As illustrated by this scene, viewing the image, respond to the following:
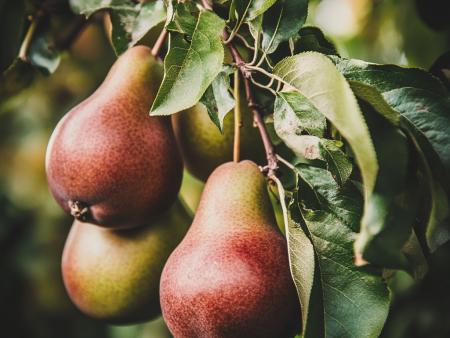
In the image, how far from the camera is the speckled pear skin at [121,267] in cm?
94

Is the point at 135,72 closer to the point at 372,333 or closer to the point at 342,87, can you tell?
the point at 342,87

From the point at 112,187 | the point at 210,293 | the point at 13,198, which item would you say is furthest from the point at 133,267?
the point at 13,198

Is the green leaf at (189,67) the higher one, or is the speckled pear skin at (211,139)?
the green leaf at (189,67)

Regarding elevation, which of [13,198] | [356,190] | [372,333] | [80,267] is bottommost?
[13,198]

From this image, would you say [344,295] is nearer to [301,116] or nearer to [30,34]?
[301,116]

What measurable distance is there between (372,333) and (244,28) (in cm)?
65

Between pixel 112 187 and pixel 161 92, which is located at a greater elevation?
pixel 161 92

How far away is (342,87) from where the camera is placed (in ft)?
1.55

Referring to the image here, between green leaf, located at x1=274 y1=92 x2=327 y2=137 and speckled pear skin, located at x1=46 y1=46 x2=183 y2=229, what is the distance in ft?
1.02

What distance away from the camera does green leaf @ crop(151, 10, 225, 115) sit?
0.58m

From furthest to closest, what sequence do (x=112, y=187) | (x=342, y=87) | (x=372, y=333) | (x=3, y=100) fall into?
(x=3, y=100)
(x=112, y=187)
(x=372, y=333)
(x=342, y=87)

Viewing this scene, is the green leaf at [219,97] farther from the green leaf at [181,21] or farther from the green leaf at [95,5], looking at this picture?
the green leaf at [95,5]

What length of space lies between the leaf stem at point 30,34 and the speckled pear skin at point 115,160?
0.41 meters

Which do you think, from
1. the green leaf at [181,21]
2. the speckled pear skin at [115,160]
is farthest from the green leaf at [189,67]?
the speckled pear skin at [115,160]
